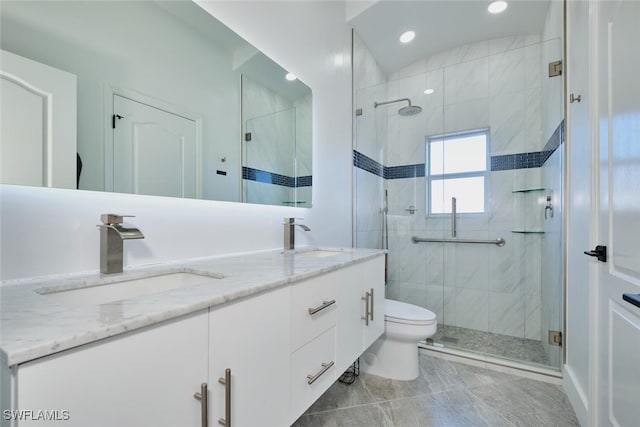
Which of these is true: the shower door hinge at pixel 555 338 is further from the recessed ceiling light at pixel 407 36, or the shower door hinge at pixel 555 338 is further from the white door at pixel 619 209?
the recessed ceiling light at pixel 407 36

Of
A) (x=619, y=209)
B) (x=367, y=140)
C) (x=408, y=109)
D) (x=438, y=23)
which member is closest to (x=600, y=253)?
(x=619, y=209)

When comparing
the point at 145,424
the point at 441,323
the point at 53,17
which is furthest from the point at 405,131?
the point at 145,424

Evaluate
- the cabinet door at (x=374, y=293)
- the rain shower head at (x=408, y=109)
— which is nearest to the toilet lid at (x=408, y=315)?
the cabinet door at (x=374, y=293)

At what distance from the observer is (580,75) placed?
4.97 feet

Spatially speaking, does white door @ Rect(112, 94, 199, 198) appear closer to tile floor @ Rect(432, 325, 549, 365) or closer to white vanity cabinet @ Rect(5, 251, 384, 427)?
white vanity cabinet @ Rect(5, 251, 384, 427)

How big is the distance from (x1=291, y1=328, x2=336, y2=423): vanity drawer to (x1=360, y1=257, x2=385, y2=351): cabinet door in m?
0.38

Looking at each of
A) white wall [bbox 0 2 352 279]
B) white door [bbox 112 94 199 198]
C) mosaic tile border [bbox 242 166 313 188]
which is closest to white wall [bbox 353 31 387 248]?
white wall [bbox 0 2 352 279]

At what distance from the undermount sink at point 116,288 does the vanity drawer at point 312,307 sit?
271 mm

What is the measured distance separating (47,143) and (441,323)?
3.01 meters

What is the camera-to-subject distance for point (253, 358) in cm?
79

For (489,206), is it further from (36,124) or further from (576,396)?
(36,124)

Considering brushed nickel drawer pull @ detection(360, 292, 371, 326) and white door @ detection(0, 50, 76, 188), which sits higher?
white door @ detection(0, 50, 76, 188)

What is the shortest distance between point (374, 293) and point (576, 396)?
45.8 inches

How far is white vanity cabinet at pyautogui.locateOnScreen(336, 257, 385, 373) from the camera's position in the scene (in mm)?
1275
